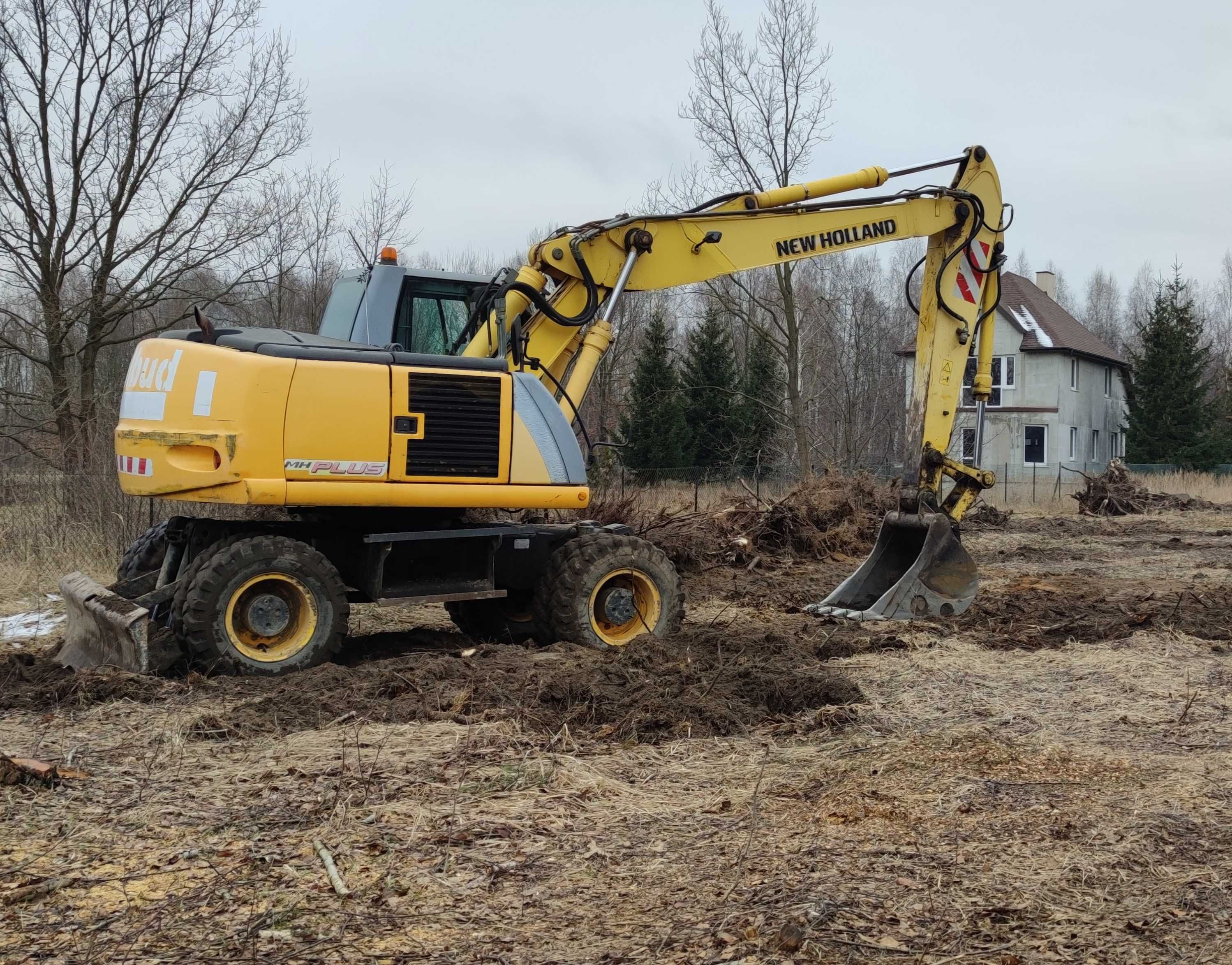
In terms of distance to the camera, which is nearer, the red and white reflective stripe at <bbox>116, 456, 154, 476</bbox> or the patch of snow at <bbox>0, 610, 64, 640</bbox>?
the red and white reflective stripe at <bbox>116, 456, 154, 476</bbox>

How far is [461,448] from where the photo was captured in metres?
8.12

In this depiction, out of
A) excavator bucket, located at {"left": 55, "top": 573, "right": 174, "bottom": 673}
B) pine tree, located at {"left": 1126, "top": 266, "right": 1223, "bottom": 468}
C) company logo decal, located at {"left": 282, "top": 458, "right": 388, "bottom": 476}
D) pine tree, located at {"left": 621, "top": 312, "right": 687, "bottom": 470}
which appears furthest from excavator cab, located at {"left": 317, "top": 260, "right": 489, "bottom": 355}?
pine tree, located at {"left": 1126, "top": 266, "right": 1223, "bottom": 468}

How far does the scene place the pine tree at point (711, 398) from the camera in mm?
40312

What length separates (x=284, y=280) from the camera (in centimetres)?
2547

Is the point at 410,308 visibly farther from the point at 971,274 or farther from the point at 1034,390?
the point at 1034,390

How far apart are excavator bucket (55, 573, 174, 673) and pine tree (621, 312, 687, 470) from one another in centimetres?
3067

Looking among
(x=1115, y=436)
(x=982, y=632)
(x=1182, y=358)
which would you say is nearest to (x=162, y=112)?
(x=982, y=632)

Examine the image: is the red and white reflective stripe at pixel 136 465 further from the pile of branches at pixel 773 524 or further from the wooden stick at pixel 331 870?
the pile of branches at pixel 773 524

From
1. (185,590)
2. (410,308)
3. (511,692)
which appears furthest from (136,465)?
(511,692)

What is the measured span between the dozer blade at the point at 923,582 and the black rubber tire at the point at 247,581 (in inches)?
163

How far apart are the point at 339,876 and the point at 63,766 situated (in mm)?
2101

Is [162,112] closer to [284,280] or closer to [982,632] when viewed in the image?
[284,280]

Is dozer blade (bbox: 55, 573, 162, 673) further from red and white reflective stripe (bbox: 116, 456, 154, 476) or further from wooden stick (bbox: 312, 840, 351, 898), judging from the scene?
wooden stick (bbox: 312, 840, 351, 898)

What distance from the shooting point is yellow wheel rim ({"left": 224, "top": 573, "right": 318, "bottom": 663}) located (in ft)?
24.9
